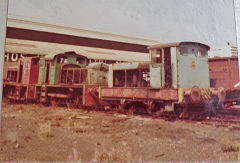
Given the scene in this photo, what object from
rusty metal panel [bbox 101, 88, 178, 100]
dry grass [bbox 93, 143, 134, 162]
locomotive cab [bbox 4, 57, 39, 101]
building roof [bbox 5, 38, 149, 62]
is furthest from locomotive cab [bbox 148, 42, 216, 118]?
locomotive cab [bbox 4, 57, 39, 101]

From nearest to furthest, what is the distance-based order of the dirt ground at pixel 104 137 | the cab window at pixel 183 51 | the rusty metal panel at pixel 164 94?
the dirt ground at pixel 104 137
the rusty metal panel at pixel 164 94
the cab window at pixel 183 51

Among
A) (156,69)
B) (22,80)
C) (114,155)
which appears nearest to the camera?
(114,155)

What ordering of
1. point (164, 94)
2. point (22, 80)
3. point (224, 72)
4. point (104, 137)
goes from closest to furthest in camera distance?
1. point (104, 137)
2. point (164, 94)
3. point (22, 80)
4. point (224, 72)

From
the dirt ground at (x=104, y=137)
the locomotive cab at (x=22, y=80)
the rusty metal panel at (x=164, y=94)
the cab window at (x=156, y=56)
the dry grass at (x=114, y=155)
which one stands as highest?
the cab window at (x=156, y=56)

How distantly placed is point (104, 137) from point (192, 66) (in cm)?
226

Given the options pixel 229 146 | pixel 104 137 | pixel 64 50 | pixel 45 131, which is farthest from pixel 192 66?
pixel 45 131

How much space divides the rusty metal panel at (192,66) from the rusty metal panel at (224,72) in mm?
182

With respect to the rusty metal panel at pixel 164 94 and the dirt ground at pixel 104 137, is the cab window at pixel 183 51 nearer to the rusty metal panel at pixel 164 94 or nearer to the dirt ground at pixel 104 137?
the rusty metal panel at pixel 164 94

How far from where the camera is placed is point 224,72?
12.7 ft

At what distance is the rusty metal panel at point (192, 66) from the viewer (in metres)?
3.48

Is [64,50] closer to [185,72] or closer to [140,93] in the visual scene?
[140,93]

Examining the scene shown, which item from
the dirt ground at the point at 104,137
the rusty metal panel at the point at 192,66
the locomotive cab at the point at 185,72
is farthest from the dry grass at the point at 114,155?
the rusty metal panel at the point at 192,66

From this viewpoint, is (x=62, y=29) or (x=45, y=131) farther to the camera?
(x=62, y=29)

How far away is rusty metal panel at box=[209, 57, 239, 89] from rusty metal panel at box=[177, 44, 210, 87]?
0.18 meters
